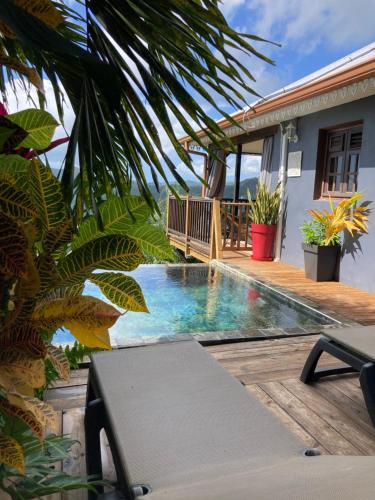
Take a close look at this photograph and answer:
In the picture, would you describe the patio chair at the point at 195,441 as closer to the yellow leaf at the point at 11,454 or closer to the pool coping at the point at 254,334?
the yellow leaf at the point at 11,454

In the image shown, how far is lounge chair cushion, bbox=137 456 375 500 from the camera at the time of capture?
3.16 feet

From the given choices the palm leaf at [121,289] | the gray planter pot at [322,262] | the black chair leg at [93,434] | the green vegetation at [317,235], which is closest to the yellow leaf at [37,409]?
the palm leaf at [121,289]

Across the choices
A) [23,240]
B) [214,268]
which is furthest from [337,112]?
[23,240]

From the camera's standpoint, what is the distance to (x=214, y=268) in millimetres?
7375

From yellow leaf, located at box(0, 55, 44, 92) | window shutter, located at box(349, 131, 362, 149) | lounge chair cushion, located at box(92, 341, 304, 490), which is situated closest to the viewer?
yellow leaf, located at box(0, 55, 44, 92)

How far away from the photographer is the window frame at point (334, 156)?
6.07 metres

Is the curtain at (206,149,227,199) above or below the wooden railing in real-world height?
above

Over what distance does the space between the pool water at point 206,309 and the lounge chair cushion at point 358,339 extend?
1.23 m

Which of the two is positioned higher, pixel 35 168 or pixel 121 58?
pixel 121 58

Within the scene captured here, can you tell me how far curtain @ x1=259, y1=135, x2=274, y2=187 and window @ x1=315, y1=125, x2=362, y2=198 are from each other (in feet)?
5.30

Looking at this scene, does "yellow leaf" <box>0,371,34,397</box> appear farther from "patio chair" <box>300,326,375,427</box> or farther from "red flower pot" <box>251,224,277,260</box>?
"red flower pot" <box>251,224,277,260</box>

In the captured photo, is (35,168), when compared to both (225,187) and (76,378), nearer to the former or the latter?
(76,378)

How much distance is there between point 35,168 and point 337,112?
246 inches

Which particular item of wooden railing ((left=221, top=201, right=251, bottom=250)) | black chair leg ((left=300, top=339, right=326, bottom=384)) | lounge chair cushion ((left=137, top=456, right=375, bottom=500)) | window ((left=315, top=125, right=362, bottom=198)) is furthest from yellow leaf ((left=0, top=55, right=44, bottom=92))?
wooden railing ((left=221, top=201, right=251, bottom=250))
